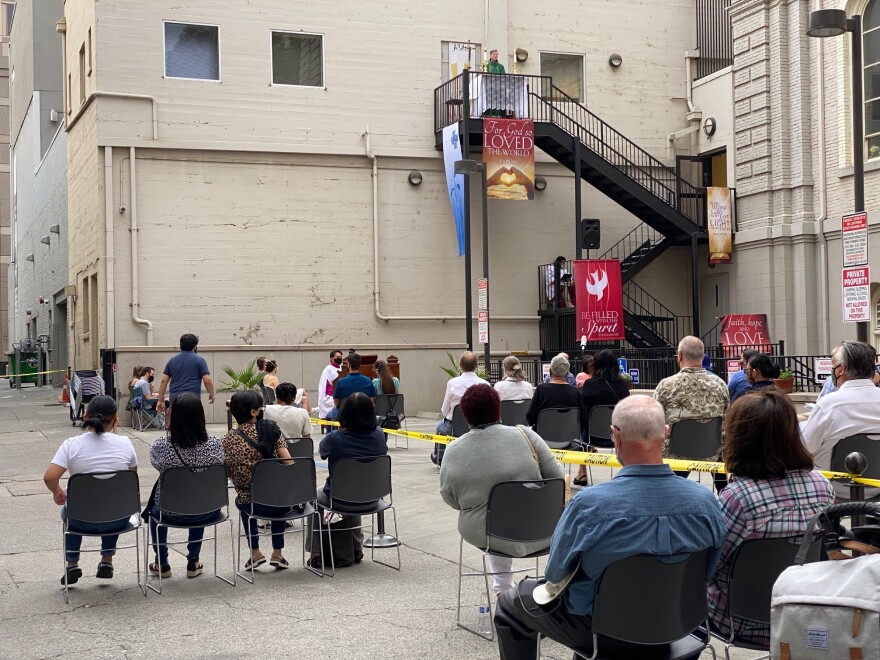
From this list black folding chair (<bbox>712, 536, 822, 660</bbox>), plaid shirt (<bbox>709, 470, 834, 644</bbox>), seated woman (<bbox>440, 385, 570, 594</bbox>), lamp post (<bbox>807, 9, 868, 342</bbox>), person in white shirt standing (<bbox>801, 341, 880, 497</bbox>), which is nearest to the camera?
black folding chair (<bbox>712, 536, 822, 660</bbox>)

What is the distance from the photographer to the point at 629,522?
403 cm

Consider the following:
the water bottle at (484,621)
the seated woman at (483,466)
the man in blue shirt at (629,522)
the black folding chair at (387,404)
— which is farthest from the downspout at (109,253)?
the man in blue shirt at (629,522)

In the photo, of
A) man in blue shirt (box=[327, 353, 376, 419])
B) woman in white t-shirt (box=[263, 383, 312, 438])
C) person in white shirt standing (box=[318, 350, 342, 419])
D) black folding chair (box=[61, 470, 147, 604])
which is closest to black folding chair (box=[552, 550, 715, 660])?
black folding chair (box=[61, 470, 147, 604])

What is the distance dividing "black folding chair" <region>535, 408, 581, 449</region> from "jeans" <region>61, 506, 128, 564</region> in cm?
521

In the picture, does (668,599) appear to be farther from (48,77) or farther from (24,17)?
(24,17)

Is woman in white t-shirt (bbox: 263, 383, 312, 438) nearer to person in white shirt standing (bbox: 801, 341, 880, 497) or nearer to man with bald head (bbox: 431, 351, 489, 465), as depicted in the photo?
man with bald head (bbox: 431, 351, 489, 465)

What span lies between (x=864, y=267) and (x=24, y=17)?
43938 millimetres

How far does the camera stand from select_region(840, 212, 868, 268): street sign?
39.3 feet

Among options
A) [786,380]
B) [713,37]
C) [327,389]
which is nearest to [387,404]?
[327,389]

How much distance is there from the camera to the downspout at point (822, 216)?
73.3ft

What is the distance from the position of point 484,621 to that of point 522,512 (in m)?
0.86

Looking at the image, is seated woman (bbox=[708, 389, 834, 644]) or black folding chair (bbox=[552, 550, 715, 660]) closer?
black folding chair (bbox=[552, 550, 715, 660])

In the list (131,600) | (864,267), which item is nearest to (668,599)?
(131,600)

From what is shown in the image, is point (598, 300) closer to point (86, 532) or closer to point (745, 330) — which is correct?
point (745, 330)
